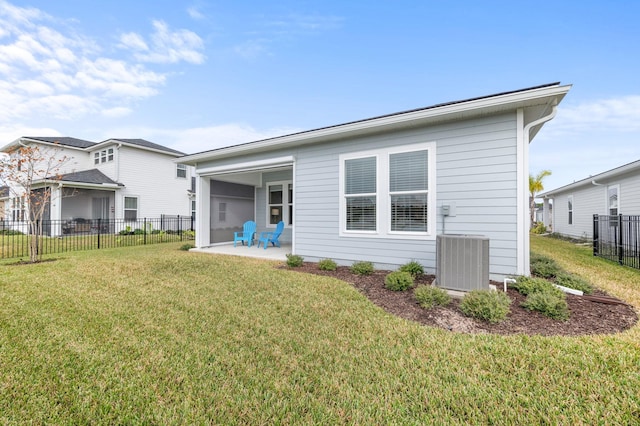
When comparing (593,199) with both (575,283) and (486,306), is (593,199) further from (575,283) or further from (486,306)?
(486,306)

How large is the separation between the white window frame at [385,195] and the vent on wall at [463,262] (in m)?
1.17

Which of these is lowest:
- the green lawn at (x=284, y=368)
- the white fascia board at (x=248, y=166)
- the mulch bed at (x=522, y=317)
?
the green lawn at (x=284, y=368)

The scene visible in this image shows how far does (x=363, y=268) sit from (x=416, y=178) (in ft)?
7.03

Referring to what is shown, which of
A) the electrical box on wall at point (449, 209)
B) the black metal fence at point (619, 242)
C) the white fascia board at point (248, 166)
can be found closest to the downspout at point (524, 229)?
the electrical box on wall at point (449, 209)

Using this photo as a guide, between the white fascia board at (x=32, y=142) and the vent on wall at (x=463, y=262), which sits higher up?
the white fascia board at (x=32, y=142)

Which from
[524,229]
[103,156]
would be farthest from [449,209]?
[103,156]

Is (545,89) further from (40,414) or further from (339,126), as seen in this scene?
(40,414)

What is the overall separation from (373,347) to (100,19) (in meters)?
11.8

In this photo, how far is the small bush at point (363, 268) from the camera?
5.53 metres

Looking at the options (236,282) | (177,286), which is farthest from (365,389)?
(177,286)

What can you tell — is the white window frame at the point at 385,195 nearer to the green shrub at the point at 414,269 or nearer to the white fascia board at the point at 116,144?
the green shrub at the point at 414,269

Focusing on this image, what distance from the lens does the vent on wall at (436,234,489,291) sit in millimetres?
3926

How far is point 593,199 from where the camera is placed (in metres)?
13.4

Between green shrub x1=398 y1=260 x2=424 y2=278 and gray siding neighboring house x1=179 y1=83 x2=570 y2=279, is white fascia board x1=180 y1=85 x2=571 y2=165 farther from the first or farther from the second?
green shrub x1=398 y1=260 x2=424 y2=278
